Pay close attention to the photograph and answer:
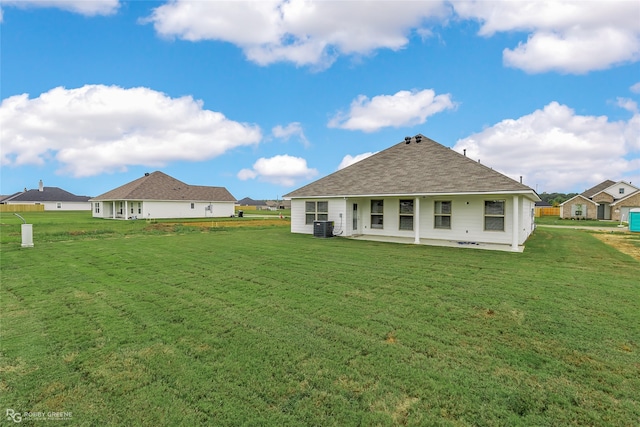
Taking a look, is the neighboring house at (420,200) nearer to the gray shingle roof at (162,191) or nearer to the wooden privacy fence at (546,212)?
the gray shingle roof at (162,191)

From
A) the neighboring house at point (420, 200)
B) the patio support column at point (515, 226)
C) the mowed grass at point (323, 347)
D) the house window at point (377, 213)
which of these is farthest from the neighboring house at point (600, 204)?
the mowed grass at point (323, 347)

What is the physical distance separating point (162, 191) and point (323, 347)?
136ft

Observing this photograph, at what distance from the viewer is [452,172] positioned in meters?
14.6

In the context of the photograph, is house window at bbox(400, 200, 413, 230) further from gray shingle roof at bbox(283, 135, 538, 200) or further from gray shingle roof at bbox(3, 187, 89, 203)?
gray shingle roof at bbox(3, 187, 89, 203)

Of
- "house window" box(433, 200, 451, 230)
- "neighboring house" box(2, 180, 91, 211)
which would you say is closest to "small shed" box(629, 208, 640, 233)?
"house window" box(433, 200, 451, 230)

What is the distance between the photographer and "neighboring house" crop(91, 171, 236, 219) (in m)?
36.7

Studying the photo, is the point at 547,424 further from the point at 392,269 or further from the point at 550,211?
the point at 550,211

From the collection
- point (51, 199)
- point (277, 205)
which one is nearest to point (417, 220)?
point (51, 199)

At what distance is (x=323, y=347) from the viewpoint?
3.78 metres

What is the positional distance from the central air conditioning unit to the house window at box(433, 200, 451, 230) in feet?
17.4

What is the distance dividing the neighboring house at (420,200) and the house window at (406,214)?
0.17 ft

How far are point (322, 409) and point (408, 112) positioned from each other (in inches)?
1058

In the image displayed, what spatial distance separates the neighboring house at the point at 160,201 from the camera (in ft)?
120

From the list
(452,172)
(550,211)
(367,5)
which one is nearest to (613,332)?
(452,172)
